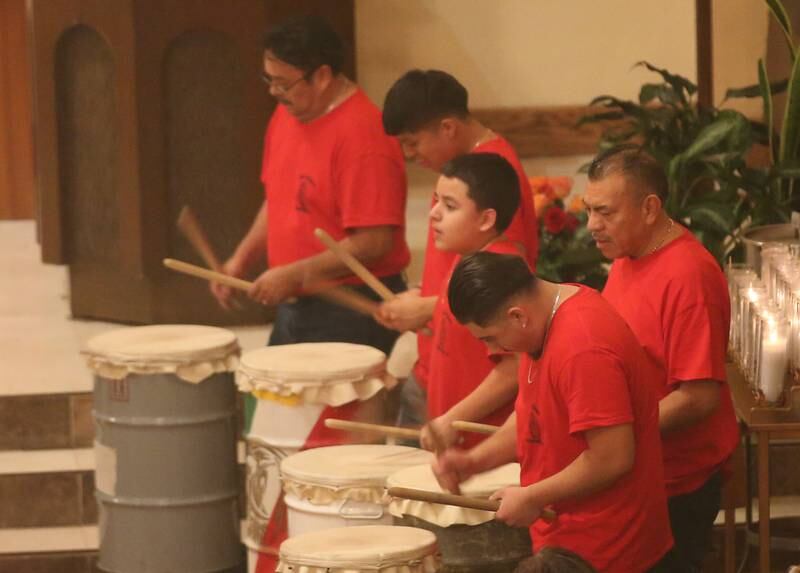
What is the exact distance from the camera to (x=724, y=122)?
4578mm

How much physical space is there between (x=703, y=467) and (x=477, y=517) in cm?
42

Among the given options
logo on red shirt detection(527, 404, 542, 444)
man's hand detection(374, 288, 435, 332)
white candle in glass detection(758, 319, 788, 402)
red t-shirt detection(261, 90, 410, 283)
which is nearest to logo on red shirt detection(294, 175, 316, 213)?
red t-shirt detection(261, 90, 410, 283)

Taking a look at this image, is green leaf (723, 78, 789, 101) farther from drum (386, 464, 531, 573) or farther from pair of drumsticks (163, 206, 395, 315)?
drum (386, 464, 531, 573)

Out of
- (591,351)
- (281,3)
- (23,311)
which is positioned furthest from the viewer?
(23,311)

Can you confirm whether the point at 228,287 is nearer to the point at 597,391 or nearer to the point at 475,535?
the point at 475,535

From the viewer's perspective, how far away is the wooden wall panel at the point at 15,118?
27.1 ft

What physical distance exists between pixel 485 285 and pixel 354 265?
1.28 m

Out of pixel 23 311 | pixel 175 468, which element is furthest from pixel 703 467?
pixel 23 311

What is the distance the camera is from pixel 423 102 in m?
3.52

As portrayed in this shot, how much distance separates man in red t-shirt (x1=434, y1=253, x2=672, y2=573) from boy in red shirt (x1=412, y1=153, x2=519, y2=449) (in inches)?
17.3

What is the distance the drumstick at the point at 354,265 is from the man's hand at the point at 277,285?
23 centimetres

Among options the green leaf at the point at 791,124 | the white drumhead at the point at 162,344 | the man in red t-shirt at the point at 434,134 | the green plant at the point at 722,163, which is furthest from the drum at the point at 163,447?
the green leaf at the point at 791,124

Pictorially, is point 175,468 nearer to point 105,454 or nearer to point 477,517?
point 105,454

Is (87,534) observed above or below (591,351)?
below
